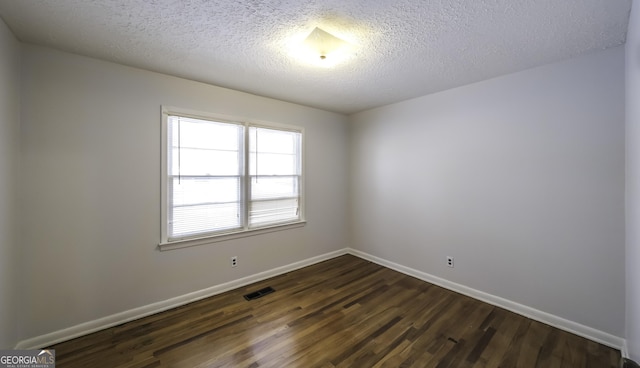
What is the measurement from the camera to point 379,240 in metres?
3.99

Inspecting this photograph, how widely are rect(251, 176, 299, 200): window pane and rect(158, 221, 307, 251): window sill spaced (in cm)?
46

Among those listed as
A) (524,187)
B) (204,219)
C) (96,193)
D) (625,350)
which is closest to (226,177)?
(204,219)

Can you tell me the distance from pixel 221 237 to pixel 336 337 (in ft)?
5.86

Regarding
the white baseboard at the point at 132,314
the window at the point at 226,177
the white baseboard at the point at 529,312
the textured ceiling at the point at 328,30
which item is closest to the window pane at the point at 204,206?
the window at the point at 226,177

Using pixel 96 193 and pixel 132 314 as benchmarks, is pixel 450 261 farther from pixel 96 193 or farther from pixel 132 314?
pixel 96 193

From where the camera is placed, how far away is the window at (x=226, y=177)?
A: 107 inches

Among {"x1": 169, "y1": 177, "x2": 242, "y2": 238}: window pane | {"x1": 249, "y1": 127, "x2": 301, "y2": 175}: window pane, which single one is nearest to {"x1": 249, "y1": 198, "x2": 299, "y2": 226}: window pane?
{"x1": 169, "y1": 177, "x2": 242, "y2": 238}: window pane

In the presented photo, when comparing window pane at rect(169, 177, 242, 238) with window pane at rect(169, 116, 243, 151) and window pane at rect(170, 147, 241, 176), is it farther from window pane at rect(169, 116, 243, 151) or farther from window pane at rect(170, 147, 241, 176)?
window pane at rect(169, 116, 243, 151)

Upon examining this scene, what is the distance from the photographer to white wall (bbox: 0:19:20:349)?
173cm

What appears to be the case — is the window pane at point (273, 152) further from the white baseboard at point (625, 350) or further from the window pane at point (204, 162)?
the white baseboard at point (625, 350)

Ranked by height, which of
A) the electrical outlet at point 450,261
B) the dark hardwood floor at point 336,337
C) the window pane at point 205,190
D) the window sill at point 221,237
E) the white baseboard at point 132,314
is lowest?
the dark hardwood floor at point 336,337

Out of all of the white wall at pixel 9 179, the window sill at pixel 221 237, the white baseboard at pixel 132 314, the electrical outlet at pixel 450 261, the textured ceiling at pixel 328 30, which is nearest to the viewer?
the textured ceiling at pixel 328 30

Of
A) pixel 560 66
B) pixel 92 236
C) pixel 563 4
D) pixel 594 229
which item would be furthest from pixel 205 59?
pixel 594 229

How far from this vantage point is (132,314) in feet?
8.00
